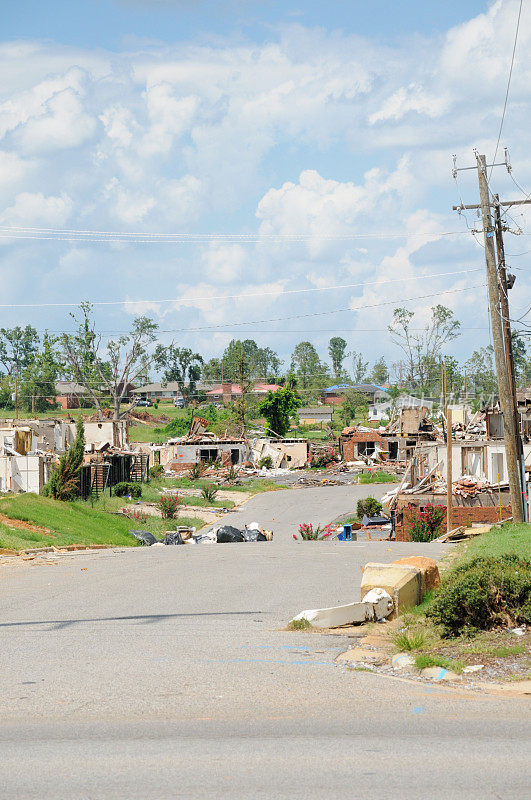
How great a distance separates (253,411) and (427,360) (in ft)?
79.8

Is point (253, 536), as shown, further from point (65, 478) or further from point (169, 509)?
point (169, 509)

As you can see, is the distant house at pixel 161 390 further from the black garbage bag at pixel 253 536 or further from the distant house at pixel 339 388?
the black garbage bag at pixel 253 536

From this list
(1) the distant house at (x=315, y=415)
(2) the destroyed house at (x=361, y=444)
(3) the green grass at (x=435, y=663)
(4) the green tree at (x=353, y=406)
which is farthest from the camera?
(1) the distant house at (x=315, y=415)

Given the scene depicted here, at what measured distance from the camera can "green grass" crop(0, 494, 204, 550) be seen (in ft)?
86.8

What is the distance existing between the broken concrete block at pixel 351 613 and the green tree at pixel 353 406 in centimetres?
10815

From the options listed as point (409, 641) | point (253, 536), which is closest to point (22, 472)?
point (253, 536)

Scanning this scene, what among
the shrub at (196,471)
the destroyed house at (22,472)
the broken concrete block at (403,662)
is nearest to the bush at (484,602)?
the broken concrete block at (403,662)

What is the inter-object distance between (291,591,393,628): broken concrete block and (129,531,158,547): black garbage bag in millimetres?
22850

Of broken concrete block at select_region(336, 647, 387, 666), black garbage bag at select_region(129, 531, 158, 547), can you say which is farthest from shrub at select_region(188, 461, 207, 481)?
broken concrete block at select_region(336, 647, 387, 666)

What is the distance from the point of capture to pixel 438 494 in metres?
37.1

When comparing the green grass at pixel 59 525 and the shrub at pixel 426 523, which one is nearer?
the green grass at pixel 59 525

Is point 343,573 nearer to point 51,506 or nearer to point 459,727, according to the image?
point 459,727

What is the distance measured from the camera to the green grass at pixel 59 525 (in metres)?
26.5

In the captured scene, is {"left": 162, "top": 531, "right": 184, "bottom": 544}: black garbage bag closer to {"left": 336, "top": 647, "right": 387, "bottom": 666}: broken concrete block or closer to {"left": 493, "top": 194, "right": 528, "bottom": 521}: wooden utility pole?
{"left": 493, "top": 194, "right": 528, "bottom": 521}: wooden utility pole
